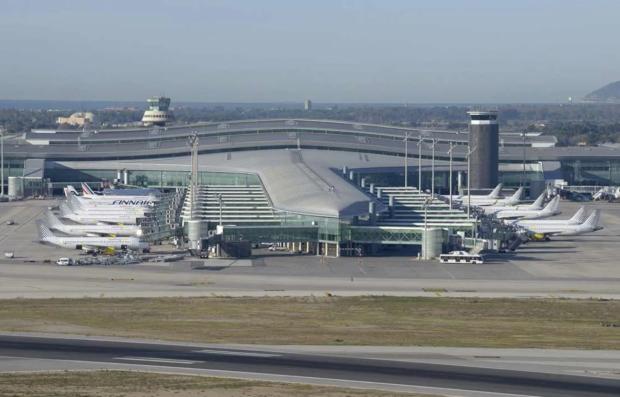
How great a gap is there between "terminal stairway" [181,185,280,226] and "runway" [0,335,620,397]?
5239 cm

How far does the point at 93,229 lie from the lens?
11262cm

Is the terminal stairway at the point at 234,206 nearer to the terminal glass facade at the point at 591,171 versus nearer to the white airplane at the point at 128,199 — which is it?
the white airplane at the point at 128,199

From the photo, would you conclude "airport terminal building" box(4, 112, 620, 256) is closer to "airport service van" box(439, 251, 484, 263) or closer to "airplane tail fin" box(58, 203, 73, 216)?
"airport service van" box(439, 251, 484, 263)

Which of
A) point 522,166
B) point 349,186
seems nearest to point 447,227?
point 349,186

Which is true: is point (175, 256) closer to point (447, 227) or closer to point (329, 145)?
point (447, 227)

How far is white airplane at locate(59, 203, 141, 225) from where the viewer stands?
121312 millimetres

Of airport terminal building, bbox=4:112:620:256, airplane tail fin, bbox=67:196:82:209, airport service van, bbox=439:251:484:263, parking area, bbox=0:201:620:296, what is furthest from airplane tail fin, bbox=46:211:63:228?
airport service van, bbox=439:251:484:263

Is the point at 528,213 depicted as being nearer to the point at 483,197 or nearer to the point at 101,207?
the point at 483,197

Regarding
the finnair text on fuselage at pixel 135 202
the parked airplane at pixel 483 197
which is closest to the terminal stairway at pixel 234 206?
the finnair text on fuselage at pixel 135 202

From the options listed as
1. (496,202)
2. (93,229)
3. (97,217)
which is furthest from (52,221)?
(496,202)

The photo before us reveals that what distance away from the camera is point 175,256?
327ft

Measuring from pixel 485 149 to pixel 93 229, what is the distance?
61827 millimetres

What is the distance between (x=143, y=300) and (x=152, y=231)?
34.2m

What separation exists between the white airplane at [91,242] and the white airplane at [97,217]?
13.0 m
